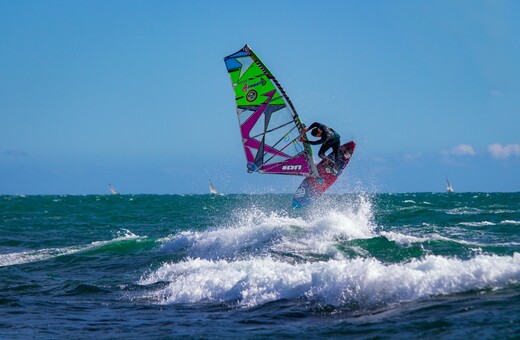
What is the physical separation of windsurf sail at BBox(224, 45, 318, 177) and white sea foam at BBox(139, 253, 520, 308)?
4711mm

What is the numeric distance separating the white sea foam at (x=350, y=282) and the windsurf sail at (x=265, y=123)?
15.5 ft

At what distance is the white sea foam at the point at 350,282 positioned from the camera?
7.49 metres

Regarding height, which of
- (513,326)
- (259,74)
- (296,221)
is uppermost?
(259,74)

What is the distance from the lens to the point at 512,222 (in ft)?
64.7

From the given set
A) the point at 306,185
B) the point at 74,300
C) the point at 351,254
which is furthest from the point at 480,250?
the point at 74,300

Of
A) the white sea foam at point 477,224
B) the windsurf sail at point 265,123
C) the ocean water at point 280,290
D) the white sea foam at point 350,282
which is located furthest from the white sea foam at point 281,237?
the white sea foam at point 477,224

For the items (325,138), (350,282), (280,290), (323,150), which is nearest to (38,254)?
(323,150)

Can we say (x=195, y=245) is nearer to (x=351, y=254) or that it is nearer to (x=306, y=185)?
(x=306, y=185)

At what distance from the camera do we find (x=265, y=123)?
13992 millimetres

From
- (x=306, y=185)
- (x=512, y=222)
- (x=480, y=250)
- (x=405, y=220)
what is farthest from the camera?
(x=405, y=220)

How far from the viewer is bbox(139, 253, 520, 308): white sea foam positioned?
7.49 metres

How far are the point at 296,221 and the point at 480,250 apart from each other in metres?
5.67

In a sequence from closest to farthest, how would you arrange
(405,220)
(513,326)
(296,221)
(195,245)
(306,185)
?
(513,326), (306,185), (195,245), (296,221), (405,220)

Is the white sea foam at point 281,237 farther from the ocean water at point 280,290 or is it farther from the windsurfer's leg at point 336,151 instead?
the windsurfer's leg at point 336,151
